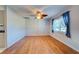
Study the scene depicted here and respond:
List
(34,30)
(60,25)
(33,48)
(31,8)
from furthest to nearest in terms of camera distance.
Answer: (60,25) < (34,30) < (33,48) < (31,8)

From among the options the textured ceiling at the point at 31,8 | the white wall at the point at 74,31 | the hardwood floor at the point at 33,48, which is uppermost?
the textured ceiling at the point at 31,8

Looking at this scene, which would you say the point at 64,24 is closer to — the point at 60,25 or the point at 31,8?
the point at 60,25

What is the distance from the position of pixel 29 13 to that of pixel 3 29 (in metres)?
1.16

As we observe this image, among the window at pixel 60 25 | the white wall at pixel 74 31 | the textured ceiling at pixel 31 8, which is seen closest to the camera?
the textured ceiling at pixel 31 8

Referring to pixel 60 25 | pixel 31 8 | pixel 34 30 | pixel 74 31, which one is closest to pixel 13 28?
pixel 34 30

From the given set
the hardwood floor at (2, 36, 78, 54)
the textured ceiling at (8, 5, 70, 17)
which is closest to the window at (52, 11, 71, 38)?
the hardwood floor at (2, 36, 78, 54)

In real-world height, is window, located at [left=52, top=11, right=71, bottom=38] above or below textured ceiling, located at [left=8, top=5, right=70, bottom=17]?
below

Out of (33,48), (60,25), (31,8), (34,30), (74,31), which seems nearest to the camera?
(31,8)

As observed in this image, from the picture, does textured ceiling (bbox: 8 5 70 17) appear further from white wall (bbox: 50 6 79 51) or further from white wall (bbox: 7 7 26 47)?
white wall (bbox: 50 6 79 51)

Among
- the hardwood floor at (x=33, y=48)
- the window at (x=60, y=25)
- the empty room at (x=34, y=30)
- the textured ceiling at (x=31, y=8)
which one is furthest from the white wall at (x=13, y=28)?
the window at (x=60, y=25)

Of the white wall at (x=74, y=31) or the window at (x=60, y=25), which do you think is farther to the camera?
the window at (x=60, y=25)

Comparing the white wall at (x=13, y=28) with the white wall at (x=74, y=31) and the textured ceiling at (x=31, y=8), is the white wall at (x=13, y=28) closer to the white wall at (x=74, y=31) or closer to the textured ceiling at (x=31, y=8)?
the textured ceiling at (x=31, y=8)

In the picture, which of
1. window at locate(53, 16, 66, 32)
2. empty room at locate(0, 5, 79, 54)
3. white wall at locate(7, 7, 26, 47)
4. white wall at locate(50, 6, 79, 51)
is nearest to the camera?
empty room at locate(0, 5, 79, 54)
